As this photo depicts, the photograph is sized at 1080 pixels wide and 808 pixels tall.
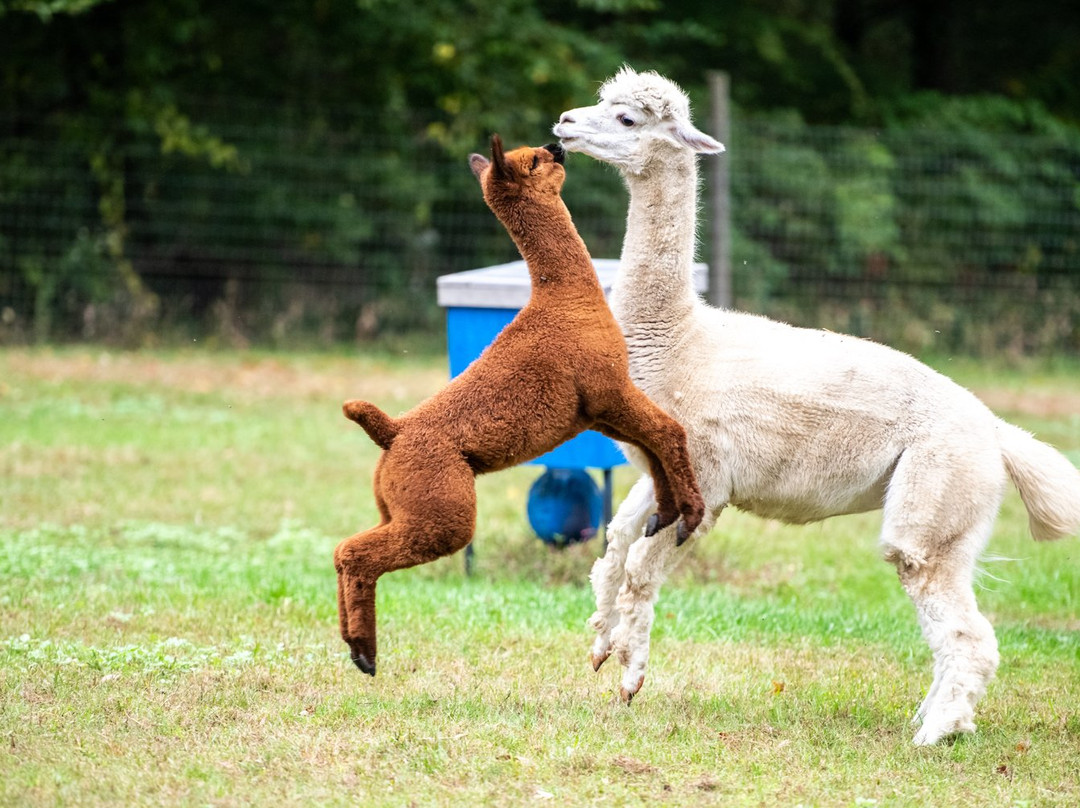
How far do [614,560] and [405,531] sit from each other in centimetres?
96

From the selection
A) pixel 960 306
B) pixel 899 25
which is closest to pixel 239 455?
pixel 960 306

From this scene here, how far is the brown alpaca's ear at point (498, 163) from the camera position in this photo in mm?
3650

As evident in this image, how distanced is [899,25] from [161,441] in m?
15.0

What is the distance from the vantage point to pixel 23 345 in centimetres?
1339

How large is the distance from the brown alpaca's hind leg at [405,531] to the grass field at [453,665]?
0.38 meters

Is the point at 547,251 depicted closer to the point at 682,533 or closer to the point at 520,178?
the point at 520,178

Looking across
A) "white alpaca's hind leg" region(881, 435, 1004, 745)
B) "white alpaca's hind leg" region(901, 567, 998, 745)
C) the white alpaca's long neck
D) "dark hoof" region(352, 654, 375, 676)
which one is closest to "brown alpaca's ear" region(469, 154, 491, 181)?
the white alpaca's long neck

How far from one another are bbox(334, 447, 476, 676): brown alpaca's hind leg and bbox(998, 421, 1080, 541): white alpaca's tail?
5.76 ft

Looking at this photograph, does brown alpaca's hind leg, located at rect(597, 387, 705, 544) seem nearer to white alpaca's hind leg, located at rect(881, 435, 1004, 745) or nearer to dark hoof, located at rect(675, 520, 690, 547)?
dark hoof, located at rect(675, 520, 690, 547)

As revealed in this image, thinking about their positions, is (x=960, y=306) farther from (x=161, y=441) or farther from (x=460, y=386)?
(x=460, y=386)

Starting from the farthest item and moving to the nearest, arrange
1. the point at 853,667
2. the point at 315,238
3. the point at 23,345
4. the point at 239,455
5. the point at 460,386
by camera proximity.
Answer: the point at 315,238, the point at 23,345, the point at 239,455, the point at 853,667, the point at 460,386

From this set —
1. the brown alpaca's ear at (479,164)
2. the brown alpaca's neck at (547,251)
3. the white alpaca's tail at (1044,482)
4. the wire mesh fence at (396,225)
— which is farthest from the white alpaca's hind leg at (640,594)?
the wire mesh fence at (396,225)

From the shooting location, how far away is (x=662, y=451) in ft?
12.5

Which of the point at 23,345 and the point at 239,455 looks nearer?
the point at 239,455
